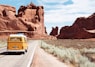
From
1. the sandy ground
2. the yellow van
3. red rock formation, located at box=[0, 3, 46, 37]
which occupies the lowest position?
the sandy ground

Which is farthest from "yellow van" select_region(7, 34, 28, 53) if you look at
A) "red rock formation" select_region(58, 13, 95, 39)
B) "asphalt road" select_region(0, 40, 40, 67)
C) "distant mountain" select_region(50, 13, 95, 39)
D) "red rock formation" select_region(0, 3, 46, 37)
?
"red rock formation" select_region(58, 13, 95, 39)

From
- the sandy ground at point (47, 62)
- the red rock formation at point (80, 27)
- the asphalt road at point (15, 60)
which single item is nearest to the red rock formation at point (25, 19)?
the red rock formation at point (80, 27)

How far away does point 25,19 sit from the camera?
584 ft

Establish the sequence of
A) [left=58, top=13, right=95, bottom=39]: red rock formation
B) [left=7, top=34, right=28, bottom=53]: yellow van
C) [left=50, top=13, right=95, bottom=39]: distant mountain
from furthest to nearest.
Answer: [left=58, top=13, right=95, bottom=39]: red rock formation < [left=50, top=13, right=95, bottom=39]: distant mountain < [left=7, top=34, right=28, bottom=53]: yellow van

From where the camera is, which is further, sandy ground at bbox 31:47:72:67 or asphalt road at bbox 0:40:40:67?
sandy ground at bbox 31:47:72:67

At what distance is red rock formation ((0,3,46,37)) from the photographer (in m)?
163

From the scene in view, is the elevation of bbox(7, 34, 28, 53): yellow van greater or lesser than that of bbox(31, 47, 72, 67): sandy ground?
greater

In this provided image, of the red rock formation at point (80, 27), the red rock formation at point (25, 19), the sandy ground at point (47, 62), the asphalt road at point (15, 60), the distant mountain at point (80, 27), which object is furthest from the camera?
the red rock formation at point (80, 27)

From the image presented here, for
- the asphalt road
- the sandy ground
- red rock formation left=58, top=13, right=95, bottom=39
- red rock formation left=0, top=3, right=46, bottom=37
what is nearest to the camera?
the asphalt road

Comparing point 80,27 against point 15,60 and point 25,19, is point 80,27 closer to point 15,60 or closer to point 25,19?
point 25,19

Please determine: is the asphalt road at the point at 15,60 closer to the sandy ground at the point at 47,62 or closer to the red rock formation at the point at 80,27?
the sandy ground at the point at 47,62

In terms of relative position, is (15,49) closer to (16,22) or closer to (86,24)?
(16,22)

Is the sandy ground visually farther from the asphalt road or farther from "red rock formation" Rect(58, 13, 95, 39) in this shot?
"red rock formation" Rect(58, 13, 95, 39)

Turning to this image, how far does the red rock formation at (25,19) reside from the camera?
16275 cm
